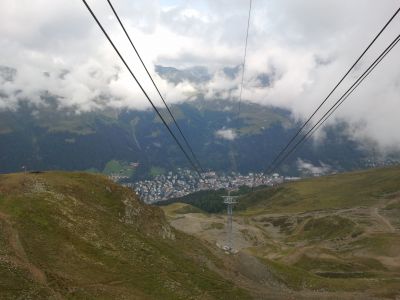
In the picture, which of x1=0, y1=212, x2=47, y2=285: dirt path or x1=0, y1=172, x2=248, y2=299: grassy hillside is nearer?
x1=0, y1=212, x2=47, y2=285: dirt path

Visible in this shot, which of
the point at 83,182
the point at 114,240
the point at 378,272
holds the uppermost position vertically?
the point at 83,182

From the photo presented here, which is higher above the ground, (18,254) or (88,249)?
(88,249)

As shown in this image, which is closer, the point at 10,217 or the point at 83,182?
the point at 10,217

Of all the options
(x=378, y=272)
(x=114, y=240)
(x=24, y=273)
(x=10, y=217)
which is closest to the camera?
(x=24, y=273)

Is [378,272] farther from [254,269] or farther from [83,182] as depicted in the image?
[83,182]

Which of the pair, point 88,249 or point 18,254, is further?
point 88,249

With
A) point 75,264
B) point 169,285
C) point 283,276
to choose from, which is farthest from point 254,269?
point 75,264

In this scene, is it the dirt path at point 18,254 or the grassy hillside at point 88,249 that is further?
the grassy hillside at point 88,249

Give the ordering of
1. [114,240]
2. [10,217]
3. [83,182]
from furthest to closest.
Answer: [83,182], [114,240], [10,217]
